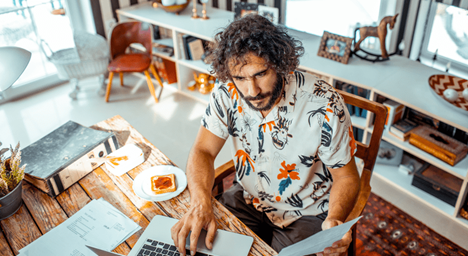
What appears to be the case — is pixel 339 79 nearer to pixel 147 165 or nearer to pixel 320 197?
pixel 320 197

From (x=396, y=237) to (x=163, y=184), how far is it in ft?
4.70

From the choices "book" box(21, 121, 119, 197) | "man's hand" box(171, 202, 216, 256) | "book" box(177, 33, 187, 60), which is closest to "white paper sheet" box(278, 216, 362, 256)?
"man's hand" box(171, 202, 216, 256)

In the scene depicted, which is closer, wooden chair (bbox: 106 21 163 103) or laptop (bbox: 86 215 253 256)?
laptop (bbox: 86 215 253 256)

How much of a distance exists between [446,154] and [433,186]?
0.24 metres

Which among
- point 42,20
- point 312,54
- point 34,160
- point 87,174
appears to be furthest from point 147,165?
point 42,20

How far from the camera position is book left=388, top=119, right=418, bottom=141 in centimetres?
224

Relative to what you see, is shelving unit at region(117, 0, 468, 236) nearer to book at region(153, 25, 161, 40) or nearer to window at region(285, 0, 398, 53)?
Result: window at region(285, 0, 398, 53)

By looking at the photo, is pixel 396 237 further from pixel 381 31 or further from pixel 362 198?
pixel 381 31

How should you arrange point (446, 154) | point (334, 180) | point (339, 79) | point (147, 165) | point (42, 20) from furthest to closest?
point (42, 20), point (339, 79), point (446, 154), point (147, 165), point (334, 180)

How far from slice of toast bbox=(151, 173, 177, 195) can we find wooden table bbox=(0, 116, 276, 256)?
0.14ft

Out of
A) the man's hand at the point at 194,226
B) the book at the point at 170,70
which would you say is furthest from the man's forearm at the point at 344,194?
the book at the point at 170,70

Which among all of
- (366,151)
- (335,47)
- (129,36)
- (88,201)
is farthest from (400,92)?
(129,36)

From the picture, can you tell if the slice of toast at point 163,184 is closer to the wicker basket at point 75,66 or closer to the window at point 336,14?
the window at point 336,14

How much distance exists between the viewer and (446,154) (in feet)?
6.80
